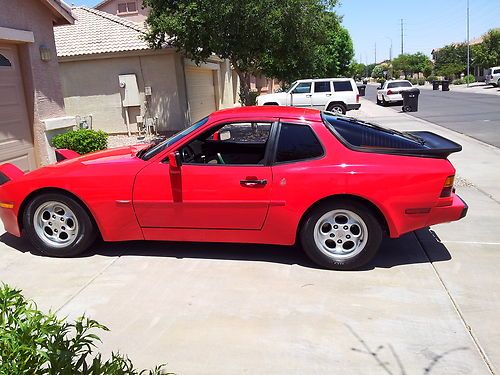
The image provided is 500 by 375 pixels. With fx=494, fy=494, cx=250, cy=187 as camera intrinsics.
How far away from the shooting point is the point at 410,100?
25609mm

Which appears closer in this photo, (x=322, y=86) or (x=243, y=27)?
(x=243, y=27)

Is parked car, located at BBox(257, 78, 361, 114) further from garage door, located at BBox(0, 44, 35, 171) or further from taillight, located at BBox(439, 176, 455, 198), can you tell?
taillight, located at BBox(439, 176, 455, 198)

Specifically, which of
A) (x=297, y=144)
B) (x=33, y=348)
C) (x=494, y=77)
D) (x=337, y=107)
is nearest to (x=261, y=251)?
(x=297, y=144)

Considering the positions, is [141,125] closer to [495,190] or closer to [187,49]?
[187,49]

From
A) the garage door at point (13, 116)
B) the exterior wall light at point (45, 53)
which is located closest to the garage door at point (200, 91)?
the exterior wall light at point (45, 53)

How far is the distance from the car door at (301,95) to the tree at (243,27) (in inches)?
280

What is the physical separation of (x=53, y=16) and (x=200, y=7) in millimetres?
4286

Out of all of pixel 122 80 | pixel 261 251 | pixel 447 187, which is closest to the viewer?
pixel 447 187

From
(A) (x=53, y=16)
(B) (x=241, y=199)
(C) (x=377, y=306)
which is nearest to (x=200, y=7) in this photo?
(A) (x=53, y=16)

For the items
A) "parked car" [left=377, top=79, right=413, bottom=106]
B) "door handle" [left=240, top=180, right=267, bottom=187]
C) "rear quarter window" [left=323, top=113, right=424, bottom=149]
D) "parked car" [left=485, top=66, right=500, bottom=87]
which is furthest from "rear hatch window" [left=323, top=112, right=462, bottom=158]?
"parked car" [left=485, top=66, right=500, bottom=87]

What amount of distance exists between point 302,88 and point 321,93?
0.91 m

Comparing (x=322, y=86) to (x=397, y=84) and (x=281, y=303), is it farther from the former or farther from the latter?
(x=281, y=303)

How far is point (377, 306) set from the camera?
3.93 metres

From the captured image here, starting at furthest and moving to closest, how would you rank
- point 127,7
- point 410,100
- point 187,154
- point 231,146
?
point 127,7
point 410,100
point 231,146
point 187,154
